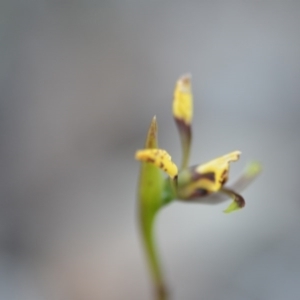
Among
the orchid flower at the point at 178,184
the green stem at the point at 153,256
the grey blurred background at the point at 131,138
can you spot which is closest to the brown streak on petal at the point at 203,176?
the orchid flower at the point at 178,184

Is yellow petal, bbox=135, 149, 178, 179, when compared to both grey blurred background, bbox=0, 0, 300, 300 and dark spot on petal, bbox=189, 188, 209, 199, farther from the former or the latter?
grey blurred background, bbox=0, 0, 300, 300

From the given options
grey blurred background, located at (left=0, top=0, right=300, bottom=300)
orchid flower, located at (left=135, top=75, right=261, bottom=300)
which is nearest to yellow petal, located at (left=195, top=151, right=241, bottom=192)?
orchid flower, located at (left=135, top=75, right=261, bottom=300)

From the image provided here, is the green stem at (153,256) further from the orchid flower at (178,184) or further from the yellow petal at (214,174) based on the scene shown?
the yellow petal at (214,174)

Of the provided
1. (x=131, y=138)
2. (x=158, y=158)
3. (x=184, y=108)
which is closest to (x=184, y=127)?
(x=184, y=108)

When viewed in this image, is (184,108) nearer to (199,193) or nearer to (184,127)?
(184,127)

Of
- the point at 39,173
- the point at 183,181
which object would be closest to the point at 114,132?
the point at 39,173

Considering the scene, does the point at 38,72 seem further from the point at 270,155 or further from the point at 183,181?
the point at 183,181
